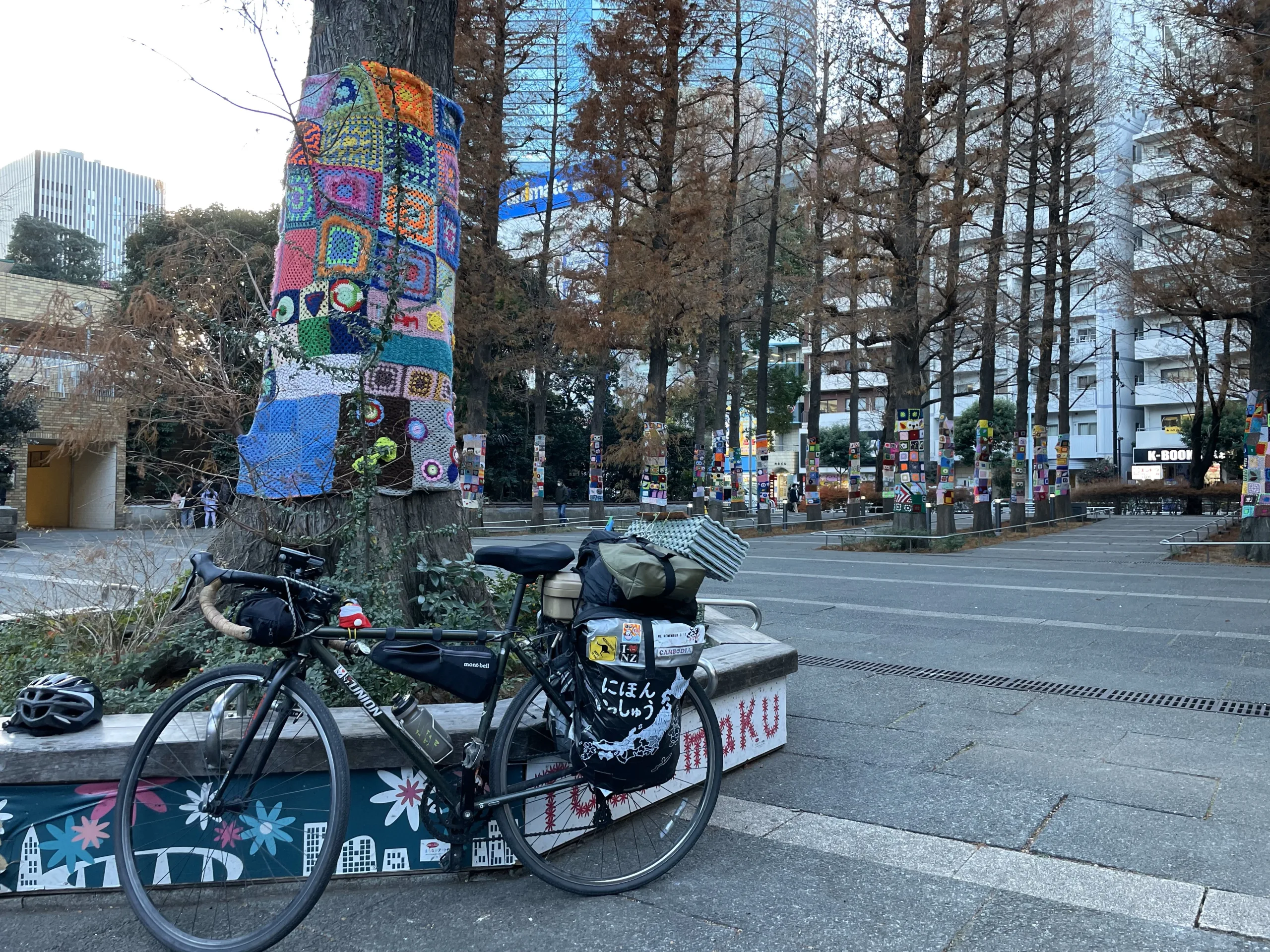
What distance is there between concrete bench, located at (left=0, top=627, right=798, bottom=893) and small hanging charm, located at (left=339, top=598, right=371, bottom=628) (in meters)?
0.36

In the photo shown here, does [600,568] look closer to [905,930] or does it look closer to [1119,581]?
[905,930]

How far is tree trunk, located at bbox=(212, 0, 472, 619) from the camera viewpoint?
4.43 metres

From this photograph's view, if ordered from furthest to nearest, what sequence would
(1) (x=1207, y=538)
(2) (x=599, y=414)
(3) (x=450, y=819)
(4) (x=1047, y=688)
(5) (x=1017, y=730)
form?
(2) (x=599, y=414), (1) (x=1207, y=538), (4) (x=1047, y=688), (5) (x=1017, y=730), (3) (x=450, y=819)

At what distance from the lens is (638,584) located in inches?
109

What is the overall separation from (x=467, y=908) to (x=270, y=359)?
2903 mm

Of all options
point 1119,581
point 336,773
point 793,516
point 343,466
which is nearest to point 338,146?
point 343,466

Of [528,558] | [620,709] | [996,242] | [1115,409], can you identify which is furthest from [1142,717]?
[1115,409]

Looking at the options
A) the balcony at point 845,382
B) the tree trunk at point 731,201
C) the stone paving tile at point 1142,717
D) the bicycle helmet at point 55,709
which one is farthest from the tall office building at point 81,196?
the balcony at point 845,382

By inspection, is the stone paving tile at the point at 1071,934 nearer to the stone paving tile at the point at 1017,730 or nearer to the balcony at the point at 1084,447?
the stone paving tile at the point at 1017,730

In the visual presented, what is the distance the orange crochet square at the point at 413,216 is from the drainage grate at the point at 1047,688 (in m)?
3.96

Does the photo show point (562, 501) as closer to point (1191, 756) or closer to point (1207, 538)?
point (1207, 538)

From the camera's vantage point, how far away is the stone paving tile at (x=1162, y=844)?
3.09 metres

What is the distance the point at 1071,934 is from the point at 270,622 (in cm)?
244

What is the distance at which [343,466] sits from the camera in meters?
4.39
